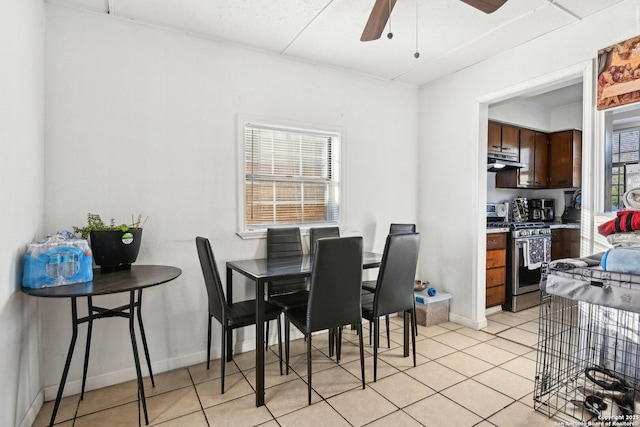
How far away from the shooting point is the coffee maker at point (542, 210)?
5121 millimetres

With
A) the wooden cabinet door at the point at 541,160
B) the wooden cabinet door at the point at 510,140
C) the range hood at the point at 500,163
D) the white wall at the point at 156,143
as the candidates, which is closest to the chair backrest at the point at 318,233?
the white wall at the point at 156,143

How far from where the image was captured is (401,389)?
89.5 inches

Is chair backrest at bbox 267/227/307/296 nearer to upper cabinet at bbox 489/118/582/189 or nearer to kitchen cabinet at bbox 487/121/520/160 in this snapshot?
kitchen cabinet at bbox 487/121/520/160

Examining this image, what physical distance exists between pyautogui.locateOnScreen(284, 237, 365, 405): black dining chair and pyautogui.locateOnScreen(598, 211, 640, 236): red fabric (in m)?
1.38

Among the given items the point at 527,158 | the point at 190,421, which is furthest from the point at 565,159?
the point at 190,421

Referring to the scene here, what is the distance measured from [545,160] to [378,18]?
13.6 ft

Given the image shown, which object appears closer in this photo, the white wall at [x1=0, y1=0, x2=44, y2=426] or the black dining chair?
the white wall at [x1=0, y1=0, x2=44, y2=426]

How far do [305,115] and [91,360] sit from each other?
8.42ft

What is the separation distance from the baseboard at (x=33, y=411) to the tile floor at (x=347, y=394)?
31 millimetres

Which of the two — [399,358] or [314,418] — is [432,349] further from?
[314,418]

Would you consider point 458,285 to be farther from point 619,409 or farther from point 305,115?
point 305,115

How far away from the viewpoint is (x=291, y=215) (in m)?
3.26

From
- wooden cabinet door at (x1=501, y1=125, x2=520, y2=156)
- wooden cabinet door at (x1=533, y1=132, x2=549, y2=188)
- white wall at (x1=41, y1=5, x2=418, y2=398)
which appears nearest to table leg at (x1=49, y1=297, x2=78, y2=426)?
white wall at (x1=41, y1=5, x2=418, y2=398)

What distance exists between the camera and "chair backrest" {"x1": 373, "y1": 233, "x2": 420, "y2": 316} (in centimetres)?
238
